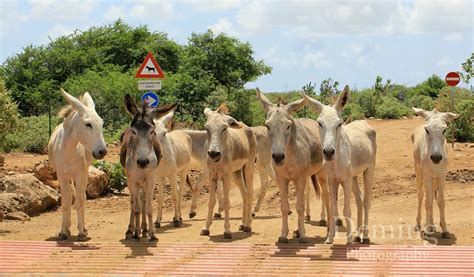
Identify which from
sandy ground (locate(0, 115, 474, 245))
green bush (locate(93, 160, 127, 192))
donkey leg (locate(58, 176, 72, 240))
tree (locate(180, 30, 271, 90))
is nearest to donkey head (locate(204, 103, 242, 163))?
sandy ground (locate(0, 115, 474, 245))

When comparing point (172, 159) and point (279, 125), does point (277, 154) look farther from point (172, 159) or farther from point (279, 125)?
point (172, 159)

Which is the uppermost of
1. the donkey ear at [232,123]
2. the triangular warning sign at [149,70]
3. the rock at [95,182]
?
the triangular warning sign at [149,70]

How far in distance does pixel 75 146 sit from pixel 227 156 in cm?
261

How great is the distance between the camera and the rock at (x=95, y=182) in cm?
1872

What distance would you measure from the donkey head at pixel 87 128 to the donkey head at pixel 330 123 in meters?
3.24

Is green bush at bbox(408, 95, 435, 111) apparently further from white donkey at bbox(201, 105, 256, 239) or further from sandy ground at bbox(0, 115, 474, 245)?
white donkey at bbox(201, 105, 256, 239)

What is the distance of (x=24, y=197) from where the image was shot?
16.6 metres

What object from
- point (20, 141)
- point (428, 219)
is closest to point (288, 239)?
point (428, 219)

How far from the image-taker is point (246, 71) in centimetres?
3953

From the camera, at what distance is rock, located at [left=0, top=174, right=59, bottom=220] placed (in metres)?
16.0

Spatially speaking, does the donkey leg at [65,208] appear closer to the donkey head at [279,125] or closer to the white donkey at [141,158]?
the white donkey at [141,158]

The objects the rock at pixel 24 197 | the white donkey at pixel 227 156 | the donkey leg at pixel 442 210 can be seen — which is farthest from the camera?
the rock at pixel 24 197

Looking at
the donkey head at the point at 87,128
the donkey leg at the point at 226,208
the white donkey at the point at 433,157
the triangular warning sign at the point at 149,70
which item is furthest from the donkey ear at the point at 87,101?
the white donkey at the point at 433,157

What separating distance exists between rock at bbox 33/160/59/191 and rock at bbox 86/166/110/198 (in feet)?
2.74
